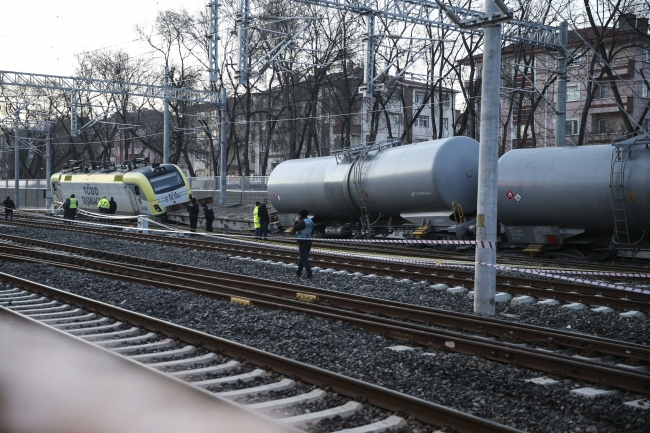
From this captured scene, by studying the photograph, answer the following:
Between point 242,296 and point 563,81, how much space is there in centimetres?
1477

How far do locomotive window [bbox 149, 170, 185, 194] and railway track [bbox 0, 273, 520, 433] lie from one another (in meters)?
22.7

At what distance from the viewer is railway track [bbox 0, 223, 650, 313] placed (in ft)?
37.2

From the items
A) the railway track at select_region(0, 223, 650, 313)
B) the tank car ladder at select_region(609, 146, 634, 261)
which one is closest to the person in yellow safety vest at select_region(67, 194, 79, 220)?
the railway track at select_region(0, 223, 650, 313)

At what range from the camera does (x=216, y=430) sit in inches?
188

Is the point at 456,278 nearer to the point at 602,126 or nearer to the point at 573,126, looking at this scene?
the point at 602,126

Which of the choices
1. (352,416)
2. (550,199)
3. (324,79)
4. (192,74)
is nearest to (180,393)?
(352,416)

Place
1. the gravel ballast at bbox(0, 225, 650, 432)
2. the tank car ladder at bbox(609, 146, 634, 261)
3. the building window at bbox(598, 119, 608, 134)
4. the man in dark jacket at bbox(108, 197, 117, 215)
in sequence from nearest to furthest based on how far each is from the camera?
the gravel ballast at bbox(0, 225, 650, 432), the tank car ladder at bbox(609, 146, 634, 261), the man in dark jacket at bbox(108, 197, 117, 215), the building window at bbox(598, 119, 608, 134)

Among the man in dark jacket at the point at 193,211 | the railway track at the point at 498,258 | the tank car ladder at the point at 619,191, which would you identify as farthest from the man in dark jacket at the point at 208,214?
the tank car ladder at the point at 619,191

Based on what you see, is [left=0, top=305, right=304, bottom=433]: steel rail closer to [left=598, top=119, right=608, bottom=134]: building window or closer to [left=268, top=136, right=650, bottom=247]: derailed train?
[left=268, top=136, right=650, bottom=247]: derailed train

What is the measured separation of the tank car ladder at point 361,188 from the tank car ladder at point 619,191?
326 inches

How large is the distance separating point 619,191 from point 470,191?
4915 millimetres

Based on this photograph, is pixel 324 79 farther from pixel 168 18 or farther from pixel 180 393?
pixel 180 393

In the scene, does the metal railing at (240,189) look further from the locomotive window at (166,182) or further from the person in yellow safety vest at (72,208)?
the person in yellow safety vest at (72,208)

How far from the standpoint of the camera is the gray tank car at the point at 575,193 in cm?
1653
